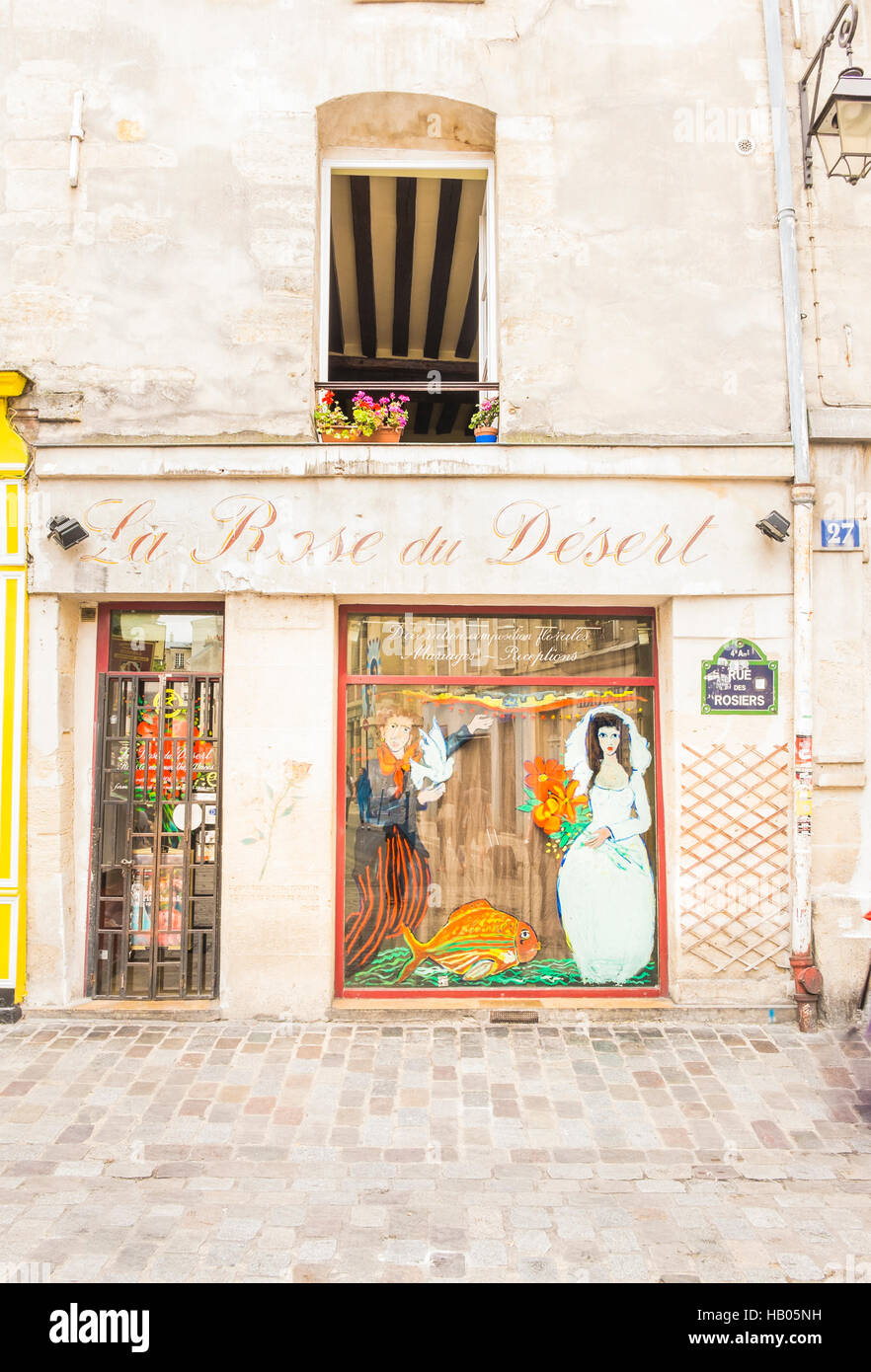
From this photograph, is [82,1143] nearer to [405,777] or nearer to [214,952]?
[214,952]

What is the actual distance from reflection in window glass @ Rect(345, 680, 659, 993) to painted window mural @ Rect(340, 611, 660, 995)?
10 mm

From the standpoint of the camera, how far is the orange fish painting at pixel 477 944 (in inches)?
237

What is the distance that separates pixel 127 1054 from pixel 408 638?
3336 millimetres

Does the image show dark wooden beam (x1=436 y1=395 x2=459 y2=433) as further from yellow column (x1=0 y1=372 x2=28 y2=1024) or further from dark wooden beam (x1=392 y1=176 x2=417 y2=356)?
yellow column (x1=0 y1=372 x2=28 y2=1024)

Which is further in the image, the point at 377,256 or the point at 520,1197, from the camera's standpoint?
the point at 377,256

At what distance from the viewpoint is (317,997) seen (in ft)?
18.6

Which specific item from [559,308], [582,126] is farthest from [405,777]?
[582,126]

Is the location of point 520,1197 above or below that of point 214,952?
below

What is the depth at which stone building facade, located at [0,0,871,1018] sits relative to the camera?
580cm

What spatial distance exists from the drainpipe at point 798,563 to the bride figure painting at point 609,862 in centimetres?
101

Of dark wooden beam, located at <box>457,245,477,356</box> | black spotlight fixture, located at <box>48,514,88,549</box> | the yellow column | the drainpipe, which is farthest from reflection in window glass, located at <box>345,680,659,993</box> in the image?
dark wooden beam, located at <box>457,245,477,356</box>
